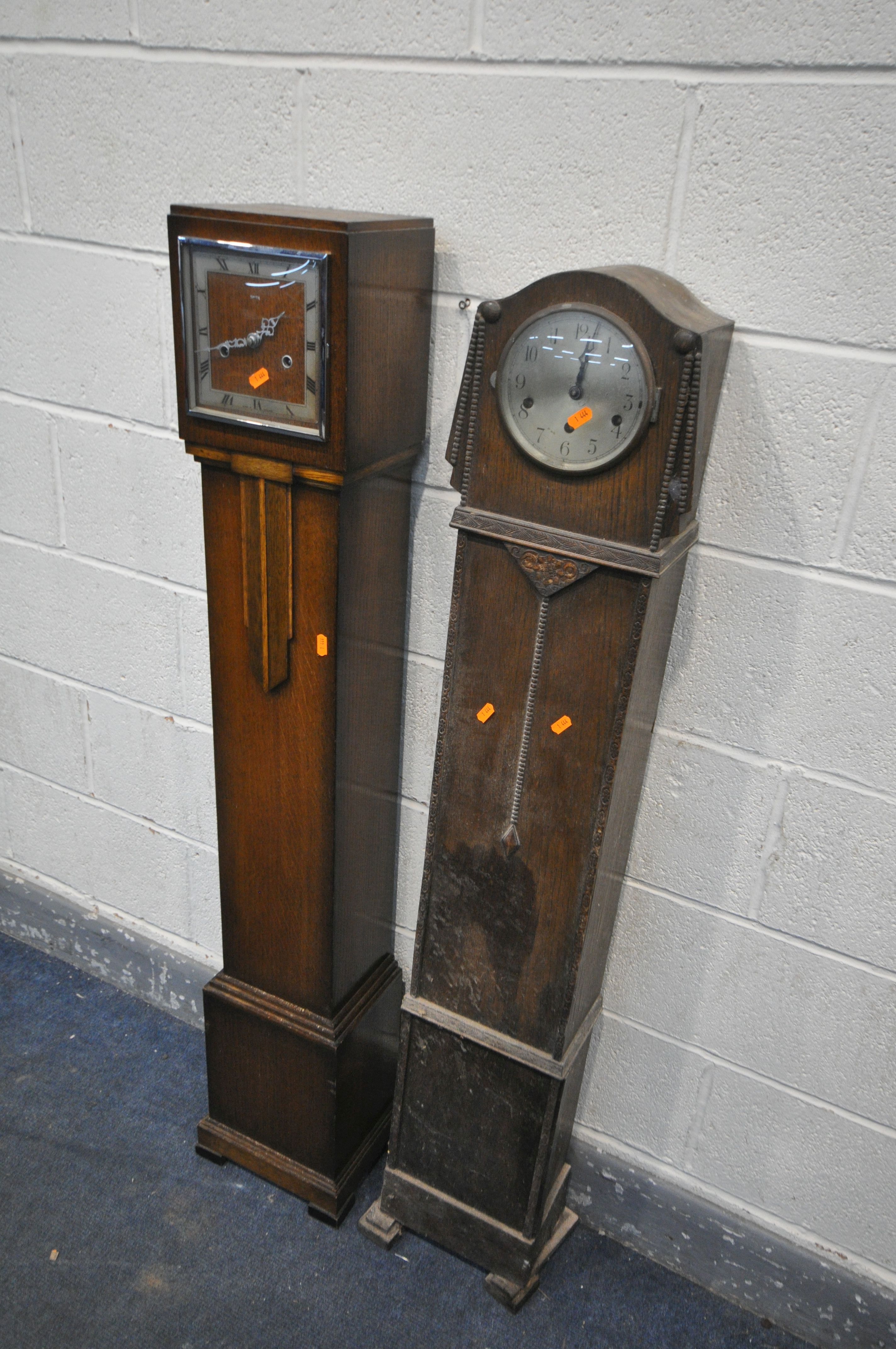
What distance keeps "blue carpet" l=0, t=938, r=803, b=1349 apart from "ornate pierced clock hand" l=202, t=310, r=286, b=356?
1.31m

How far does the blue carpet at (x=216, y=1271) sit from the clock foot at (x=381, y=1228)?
0.02m

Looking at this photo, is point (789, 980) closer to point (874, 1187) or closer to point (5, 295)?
point (874, 1187)

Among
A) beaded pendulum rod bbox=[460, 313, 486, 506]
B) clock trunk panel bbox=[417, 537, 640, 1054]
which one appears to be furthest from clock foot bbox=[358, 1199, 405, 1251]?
beaded pendulum rod bbox=[460, 313, 486, 506]

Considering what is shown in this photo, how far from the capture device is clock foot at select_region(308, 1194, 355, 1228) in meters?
1.55

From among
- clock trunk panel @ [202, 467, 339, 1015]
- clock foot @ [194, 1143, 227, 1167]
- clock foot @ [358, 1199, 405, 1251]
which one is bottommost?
clock foot @ [194, 1143, 227, 1167]

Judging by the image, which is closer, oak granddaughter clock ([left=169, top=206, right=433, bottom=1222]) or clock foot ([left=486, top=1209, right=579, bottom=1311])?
oak granddaughter clock ([left=169, top=206, right=433, bottom=1222])

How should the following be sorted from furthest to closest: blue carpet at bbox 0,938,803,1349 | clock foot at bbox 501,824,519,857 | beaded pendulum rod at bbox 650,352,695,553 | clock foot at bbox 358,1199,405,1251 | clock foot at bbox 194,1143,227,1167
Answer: clock foot at bbox 194,1143,227,1167 → clock foot at bbox 358,1199,405,1251 → blue carpet at bbox 0,938,803,1349 → clock foot at bbox 501,824,519,857 → beaded pendulum rod at bbox 650,352,695,553

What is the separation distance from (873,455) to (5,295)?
1316mm

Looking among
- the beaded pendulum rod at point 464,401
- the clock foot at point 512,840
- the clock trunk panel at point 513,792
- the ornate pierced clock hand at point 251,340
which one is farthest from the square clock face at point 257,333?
the clock foot at point 512,840

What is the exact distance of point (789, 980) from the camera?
133 centimetres

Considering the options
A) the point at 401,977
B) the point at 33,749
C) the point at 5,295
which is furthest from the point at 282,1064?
the point at 5,295

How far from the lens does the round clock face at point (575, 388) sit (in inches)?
37.9

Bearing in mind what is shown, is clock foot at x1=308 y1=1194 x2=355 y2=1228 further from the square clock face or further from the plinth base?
the square clock face

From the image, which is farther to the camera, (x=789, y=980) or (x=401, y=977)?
(x=401, y=977)
